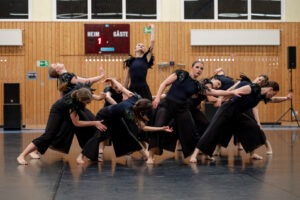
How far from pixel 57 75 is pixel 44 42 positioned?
28.2ft

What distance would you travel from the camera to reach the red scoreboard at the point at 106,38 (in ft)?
55.5

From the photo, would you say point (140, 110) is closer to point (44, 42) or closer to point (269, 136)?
point (269, 136)

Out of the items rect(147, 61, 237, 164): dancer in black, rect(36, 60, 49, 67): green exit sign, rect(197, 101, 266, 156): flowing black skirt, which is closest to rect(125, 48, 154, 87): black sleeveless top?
rect(147, 61, 237, 164): dancer in black

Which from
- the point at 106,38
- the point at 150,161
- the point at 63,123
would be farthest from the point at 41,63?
the point at 150,161

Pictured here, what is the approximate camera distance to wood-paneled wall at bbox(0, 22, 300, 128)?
1680 centimetres

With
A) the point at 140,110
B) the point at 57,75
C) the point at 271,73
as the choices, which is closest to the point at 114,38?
the point at 271,73

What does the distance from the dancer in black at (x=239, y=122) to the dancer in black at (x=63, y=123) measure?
160 cm

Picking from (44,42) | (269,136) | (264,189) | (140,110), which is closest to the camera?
(264,189)

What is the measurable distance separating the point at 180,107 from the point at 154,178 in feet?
5.60

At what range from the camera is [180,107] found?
8055 mm

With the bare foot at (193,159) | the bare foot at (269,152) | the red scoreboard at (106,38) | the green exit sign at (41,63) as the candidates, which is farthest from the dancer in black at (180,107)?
the green exit sign at (41,63)

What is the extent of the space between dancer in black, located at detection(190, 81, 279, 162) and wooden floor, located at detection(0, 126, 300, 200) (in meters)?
0.28

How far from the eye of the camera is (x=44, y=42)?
664 inches

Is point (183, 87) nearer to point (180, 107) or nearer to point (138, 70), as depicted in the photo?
point (180, 107)
